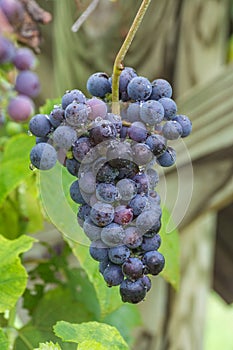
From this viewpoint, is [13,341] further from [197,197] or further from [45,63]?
[45,63]

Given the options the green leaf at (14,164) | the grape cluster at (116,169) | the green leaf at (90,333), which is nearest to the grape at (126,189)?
the grape cluster at (116,169)

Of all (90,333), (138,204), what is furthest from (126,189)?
(90,333)

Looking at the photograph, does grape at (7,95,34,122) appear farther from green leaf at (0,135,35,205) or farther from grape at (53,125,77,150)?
grape at (53,125,77,150)

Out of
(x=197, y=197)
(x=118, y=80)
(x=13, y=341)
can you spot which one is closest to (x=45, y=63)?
(x=197, y=197)

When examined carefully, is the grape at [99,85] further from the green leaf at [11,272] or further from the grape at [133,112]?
the green leaf at [11,272]

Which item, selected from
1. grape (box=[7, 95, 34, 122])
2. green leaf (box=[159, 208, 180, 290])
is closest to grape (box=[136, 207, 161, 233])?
green leaf (box=[159, 208, 180, 290])

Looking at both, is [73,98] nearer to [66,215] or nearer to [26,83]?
[66,215]
